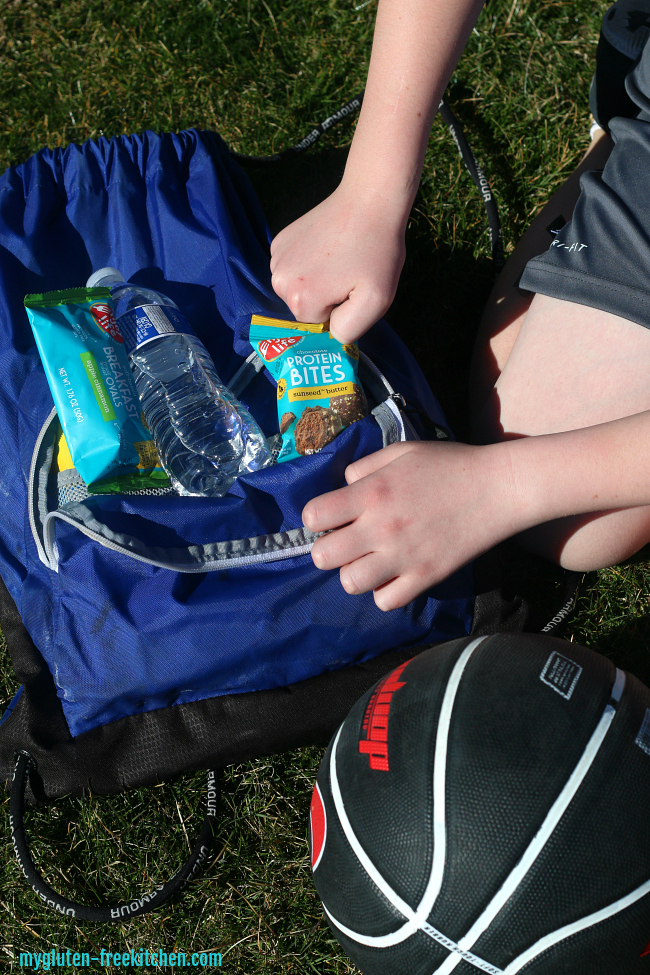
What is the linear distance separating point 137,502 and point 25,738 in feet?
2.02

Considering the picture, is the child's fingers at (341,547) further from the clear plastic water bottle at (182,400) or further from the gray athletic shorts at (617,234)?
the gray athletic shorts at (617,234)

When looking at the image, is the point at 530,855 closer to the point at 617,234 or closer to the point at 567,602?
the point at 567,602

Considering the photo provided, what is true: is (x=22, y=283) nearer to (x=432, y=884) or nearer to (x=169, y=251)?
(x=169, y=251)

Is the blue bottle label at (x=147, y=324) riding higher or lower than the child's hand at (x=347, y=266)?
lower

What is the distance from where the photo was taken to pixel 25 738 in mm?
1518

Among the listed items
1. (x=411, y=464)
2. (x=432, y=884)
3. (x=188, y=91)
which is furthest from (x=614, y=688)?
(x=188, y=91)

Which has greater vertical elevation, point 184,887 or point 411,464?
point 411,464

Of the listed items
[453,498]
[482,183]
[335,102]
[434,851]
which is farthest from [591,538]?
[335,102]

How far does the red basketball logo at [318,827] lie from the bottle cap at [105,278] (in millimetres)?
1329

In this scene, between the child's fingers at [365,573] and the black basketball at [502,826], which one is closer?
the black basketball at [502,826]

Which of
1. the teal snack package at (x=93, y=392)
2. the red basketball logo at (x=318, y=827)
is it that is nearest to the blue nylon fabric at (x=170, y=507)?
the teal snack package at (x=93, y=392)

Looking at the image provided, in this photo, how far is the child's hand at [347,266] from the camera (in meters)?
1.53

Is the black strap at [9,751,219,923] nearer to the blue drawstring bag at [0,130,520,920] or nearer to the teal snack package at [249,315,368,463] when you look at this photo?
the blue drawstring bag at [0,130,520,920]

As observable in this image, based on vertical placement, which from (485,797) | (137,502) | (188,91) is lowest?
(485,797)
